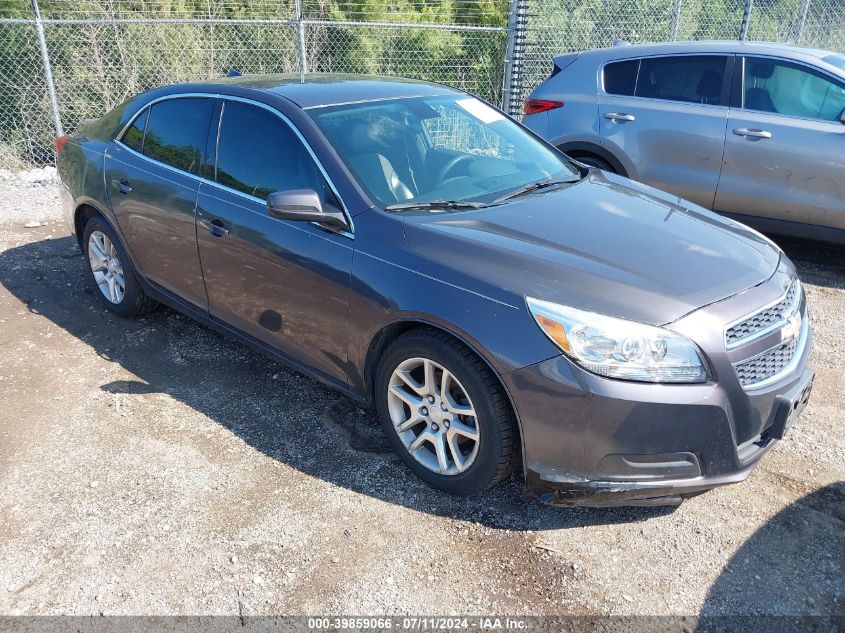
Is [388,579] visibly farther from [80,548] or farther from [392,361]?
[80,548]

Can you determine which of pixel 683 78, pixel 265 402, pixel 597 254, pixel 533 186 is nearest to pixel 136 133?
A: pixel 265 402

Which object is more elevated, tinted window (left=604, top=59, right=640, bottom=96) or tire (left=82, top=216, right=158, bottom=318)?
tinted window (left=604, top=59, right=640, bottom=96)

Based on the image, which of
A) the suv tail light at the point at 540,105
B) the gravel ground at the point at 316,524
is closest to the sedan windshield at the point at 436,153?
the gravel ground at the point at 316,524

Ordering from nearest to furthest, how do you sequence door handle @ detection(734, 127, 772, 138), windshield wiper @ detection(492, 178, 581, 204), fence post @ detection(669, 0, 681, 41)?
windshield wiper @ detection(492, 178, 581, 204), door handle @ detection(734, 127, 772, 138), fence post @ detection(669, 0, 681, 41)

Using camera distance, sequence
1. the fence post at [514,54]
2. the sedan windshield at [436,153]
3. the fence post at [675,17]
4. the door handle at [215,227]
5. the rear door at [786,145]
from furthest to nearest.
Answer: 1. the fence post at [675,17]
2. the fence post at [514,54]
3. the rear door at [786,145]
4. the door handle at [215,227]
5. the sedan windshield at [436,153]

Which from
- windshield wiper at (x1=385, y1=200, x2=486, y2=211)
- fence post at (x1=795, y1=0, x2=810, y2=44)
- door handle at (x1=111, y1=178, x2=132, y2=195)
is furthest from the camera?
fence post at (x1=795, y1=0, x2=810, y2=44)

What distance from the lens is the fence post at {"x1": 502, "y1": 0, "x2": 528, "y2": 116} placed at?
8.99 m

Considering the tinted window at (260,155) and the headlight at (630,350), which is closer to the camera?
the headlight at (630,350)

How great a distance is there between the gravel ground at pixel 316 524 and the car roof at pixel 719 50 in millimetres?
2975

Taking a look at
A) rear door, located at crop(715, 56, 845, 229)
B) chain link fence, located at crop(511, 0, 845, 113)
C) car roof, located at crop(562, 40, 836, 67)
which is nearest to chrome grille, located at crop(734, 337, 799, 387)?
rear door, located at crop(715, 56, 845, 229)

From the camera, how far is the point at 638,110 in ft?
20.5

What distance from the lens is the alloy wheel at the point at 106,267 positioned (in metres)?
4.88

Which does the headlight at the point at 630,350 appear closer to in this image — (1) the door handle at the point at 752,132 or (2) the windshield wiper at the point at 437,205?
(2) the windshield wiper at the point at 437,205

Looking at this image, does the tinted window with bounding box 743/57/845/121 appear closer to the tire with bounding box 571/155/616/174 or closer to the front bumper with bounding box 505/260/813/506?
the tire with bounding box 571/155/616/174
